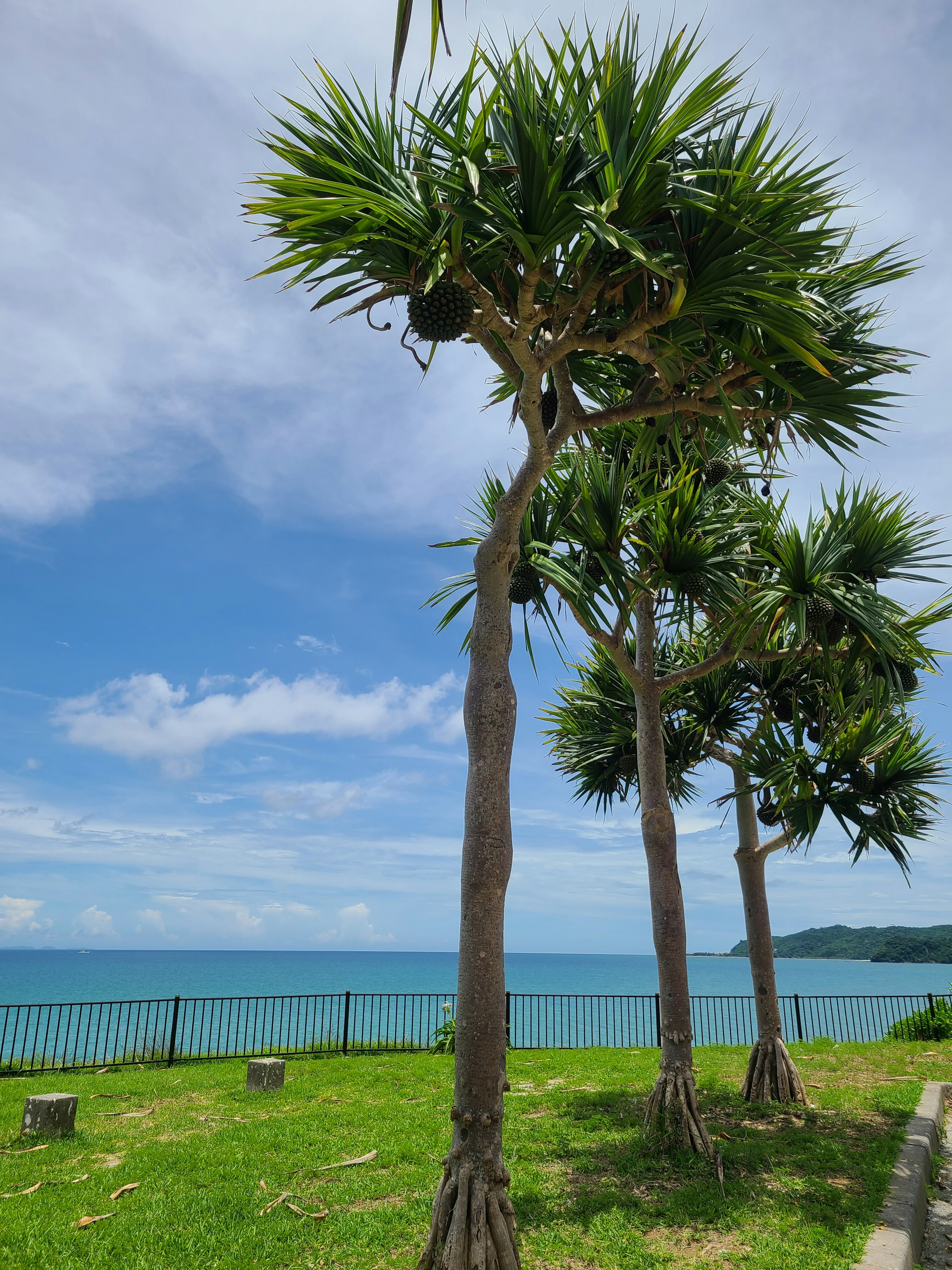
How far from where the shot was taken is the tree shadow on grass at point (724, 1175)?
4691mm

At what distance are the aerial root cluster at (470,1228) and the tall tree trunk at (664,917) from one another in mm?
2850

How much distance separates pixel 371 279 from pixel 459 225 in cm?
98

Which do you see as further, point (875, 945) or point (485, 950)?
point (875, 945)

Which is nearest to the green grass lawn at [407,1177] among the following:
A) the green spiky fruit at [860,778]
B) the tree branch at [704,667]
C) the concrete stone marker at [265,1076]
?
the concrete stone marker at [265,1076]

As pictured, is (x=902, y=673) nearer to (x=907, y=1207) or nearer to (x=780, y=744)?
(x=780, y=744)

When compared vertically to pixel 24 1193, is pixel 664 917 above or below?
above

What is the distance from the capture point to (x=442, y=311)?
4617 mm

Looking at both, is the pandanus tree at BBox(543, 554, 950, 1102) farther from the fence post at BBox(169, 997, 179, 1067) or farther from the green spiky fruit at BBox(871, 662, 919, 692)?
the fence post at BBox(169, 997, 179, 1067)

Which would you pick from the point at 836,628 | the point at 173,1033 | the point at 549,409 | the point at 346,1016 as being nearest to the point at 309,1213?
the point at 549,409

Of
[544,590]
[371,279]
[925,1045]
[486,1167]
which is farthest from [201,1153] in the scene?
[925,1045]

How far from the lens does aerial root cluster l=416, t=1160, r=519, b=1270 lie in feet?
11.8

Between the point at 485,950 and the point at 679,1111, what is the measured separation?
3430 millimetres

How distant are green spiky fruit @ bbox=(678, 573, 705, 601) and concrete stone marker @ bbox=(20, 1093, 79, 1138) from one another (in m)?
7.10

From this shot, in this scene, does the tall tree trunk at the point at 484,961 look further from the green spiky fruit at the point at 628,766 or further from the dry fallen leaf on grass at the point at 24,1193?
the green spiky fruit at the point at 628,766
